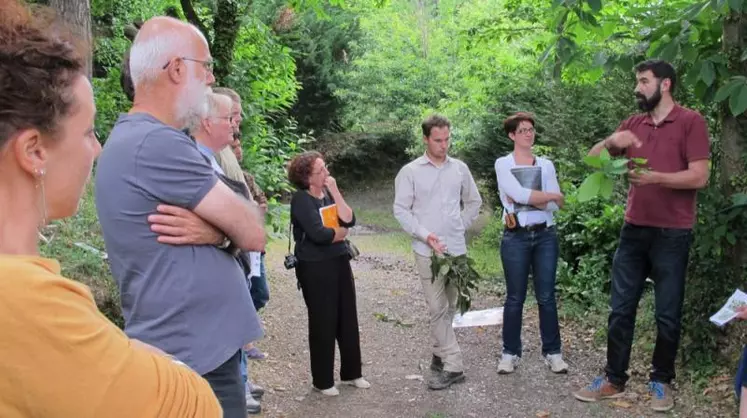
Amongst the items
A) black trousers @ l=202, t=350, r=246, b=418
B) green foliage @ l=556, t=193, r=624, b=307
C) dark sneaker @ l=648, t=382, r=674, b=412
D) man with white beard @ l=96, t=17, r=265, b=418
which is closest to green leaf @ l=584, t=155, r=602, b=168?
dark sneaker @ l=648, t=382, r=674, b=412

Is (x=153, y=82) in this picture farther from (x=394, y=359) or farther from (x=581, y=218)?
(x=581, y=218)

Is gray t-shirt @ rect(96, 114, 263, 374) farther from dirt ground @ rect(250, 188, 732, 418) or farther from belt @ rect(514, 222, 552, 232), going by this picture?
belt @ rect(514, 222, 552, 232)

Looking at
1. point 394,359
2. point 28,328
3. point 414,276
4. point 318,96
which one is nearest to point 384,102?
point 318,96

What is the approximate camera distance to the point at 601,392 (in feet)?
17.7

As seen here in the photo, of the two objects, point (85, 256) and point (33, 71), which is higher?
point (33, 71)

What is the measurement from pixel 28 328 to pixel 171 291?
141 cm

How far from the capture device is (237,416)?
2.79 meters

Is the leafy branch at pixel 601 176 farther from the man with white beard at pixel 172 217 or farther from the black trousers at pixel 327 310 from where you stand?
the man with white beard at pixel 172 217

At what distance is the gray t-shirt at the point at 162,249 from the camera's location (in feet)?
8.39

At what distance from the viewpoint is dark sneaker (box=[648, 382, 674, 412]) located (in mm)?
5123

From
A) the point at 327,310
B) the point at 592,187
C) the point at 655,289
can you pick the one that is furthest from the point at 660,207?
the point at 327,310

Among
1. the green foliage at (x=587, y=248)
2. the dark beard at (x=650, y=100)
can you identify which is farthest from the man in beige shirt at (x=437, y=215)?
the green foliage at (x=587, y=248)

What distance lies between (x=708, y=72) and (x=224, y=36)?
6413 mm

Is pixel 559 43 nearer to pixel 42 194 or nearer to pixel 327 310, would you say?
pixel 327 310
